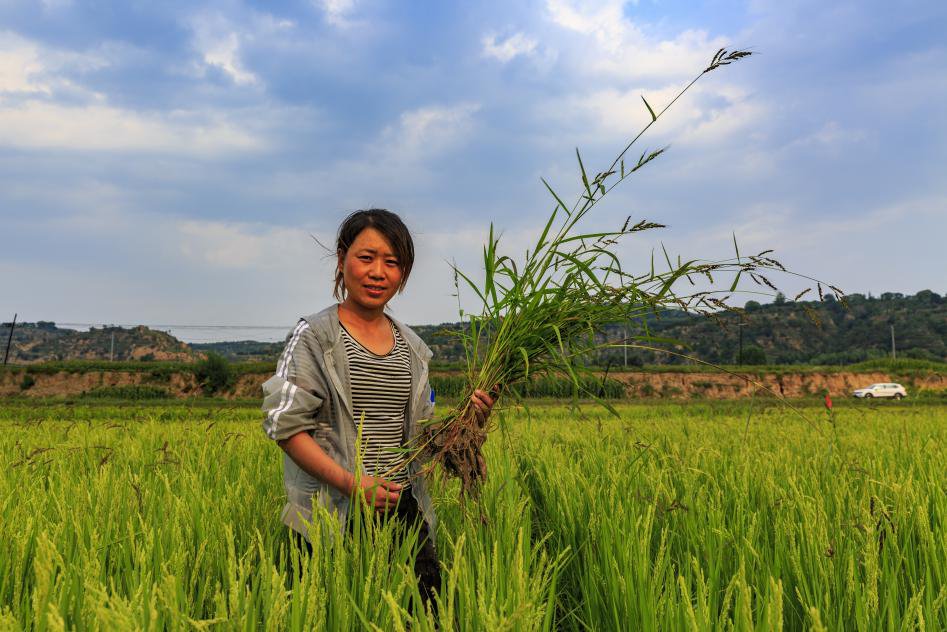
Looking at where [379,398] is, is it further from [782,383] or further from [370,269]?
[782,383]

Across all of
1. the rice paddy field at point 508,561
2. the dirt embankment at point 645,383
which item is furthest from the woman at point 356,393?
the dirt embankment at point 645,383

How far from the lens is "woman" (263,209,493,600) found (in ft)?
6.21

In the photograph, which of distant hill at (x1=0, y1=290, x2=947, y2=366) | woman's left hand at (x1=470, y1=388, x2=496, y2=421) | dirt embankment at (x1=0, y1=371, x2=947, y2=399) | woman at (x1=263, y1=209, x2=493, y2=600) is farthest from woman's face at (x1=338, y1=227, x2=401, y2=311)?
distant hill at (x1=0, y1=290, x2=947, y2=366)

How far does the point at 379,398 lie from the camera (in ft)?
7.14

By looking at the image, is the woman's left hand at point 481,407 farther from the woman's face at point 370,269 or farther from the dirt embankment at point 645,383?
the dirt embankment at point 645,383

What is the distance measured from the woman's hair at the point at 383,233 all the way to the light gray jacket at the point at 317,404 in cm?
29

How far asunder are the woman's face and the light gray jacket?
0.13 m

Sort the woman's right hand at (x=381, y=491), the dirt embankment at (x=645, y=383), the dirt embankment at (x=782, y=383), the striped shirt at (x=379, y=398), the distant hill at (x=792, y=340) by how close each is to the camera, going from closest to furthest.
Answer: the woman's right hand at (x=381, y=491) → the striped shirt at (x=379, y=398) → the dirt embankment at (x=645, y=383) → the dirt embankment at (x=782, y=383) → the distant hill at (x=792, y=340)

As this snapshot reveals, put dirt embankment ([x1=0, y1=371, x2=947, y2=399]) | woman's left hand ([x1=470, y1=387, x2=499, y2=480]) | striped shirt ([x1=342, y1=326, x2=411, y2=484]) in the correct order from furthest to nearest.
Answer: dirt embankment ([x1=0, y1=371, x2=947, y2=399]) < striped shirt ([x1=342, y1=326, x2=411, y2=484]) < woman's left hand ([x1=470, y1=387, x2=499, y2=480])

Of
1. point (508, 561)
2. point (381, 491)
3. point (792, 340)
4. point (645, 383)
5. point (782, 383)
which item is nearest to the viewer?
point (508, 561)

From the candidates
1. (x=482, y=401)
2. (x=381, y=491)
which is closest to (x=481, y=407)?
(x=482, y=401)

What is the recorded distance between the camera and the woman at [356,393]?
74.5 inches

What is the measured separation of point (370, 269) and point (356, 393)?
457mm

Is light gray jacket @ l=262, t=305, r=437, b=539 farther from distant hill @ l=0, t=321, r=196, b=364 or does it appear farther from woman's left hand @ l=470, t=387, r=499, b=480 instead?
distant hill @ l=0, t=321, r=196, b=364
